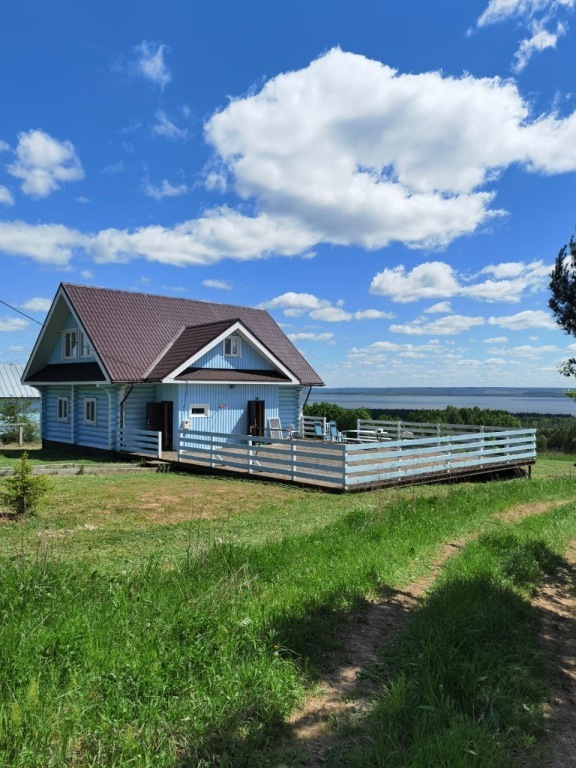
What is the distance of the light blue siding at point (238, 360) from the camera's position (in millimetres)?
22609

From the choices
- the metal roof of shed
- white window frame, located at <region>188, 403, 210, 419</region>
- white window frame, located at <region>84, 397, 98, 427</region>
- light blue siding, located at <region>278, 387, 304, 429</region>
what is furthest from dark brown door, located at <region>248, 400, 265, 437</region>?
the metal roof of shed

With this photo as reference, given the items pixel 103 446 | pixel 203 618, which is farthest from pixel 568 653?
pixel 103 446

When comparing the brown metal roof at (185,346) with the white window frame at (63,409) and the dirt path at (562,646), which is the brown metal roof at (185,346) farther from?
the dirt path at (562,646)

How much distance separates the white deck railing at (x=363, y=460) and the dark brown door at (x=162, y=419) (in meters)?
1.03

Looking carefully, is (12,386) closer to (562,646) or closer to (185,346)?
(185,346)

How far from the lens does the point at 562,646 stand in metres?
5.50

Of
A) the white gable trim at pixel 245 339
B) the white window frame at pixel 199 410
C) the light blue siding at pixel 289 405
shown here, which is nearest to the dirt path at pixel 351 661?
the white gable trim at pixel 245 339

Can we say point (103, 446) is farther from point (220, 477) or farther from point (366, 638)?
point (366, 638)

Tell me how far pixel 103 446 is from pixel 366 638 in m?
19.1

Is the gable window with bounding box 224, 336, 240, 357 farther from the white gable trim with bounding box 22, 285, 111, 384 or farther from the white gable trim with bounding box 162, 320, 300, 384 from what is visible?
the white gable trim with bounding box 22, 285, 111, 384

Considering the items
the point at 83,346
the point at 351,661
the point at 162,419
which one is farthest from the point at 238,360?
the point at 351,661

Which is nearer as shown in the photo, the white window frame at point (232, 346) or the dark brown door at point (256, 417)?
the white window frame at point (232, 346)

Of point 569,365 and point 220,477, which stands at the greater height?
point 569,365

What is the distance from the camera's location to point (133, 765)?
3.35 metres
